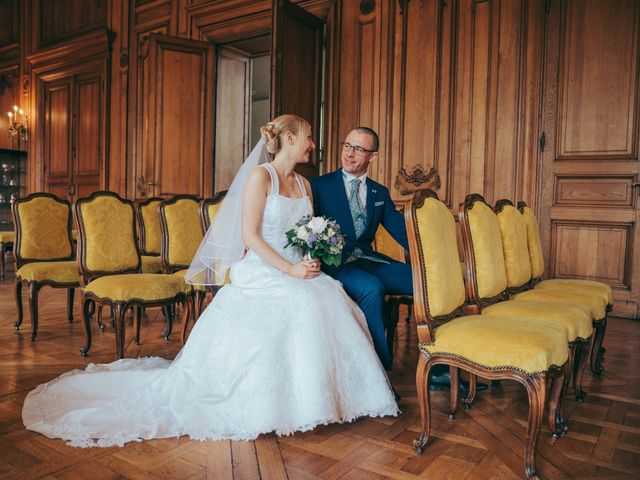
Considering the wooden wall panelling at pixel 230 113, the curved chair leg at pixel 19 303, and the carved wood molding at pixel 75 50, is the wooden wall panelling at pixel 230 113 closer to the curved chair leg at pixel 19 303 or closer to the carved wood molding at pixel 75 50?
the carved wood molding at pixel 75 50

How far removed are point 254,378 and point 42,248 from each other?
9.13 feet

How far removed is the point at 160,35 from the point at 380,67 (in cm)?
285

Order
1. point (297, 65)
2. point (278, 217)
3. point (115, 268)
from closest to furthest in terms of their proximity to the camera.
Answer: point (278, 217) < point (115, 268) < point (297, 65)

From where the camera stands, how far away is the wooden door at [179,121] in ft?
23.2

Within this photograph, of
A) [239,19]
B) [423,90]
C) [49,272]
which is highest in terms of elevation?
[239,19]

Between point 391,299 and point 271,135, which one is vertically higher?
point 271,135

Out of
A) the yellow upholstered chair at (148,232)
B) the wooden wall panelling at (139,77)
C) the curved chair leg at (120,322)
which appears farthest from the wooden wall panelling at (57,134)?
the curved chair leg at (120,322)

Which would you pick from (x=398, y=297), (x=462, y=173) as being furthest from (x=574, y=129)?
(x=398, y=297)

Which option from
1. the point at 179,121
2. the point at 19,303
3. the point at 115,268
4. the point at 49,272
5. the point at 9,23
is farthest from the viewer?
the point at 9,23

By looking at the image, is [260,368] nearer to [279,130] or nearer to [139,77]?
[279,130]

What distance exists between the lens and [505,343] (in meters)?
1.92

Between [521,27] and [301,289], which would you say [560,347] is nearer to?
[301,289]

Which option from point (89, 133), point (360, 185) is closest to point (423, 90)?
point (360, 185)

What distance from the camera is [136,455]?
1.99 metres
